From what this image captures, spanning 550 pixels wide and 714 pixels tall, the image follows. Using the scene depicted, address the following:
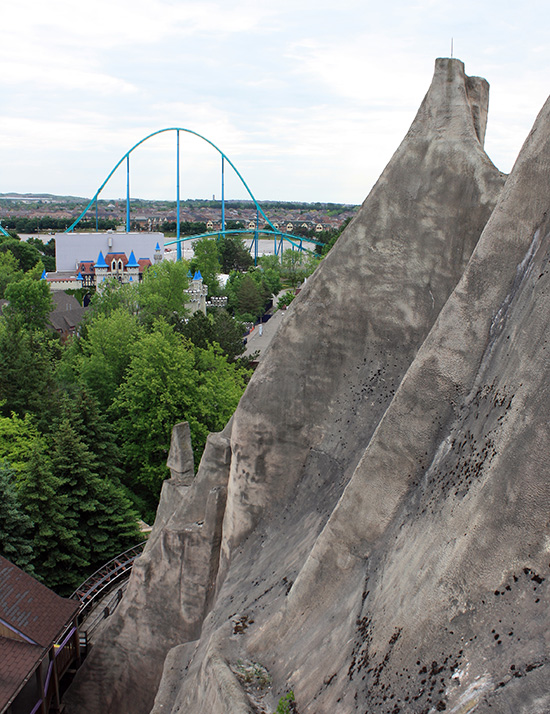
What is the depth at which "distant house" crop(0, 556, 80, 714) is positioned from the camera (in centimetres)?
1416

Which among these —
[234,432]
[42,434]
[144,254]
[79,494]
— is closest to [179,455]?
[234,432]

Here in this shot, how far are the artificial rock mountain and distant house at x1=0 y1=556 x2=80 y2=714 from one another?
1.18 metres

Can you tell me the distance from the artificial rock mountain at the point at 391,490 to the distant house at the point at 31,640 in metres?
1.18

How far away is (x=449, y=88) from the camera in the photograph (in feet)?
35.4

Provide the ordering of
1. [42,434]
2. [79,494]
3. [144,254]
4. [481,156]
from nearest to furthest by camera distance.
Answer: [481,156] < [79,494] < [42,434] < [144,254]

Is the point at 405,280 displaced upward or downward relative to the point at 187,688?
upward

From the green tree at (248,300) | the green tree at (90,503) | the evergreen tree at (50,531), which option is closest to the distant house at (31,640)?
the evergreen tree at (50,531)

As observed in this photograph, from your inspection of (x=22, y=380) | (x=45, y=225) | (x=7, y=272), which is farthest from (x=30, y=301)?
(x=45, y=225)

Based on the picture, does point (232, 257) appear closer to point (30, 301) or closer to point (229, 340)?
point (30, 301)

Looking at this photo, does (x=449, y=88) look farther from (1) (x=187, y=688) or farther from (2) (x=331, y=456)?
(1) (x=187, y=688)

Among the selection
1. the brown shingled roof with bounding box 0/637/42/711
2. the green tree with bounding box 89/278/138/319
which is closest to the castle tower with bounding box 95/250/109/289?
the green tree with bounding box 89/278/138/319

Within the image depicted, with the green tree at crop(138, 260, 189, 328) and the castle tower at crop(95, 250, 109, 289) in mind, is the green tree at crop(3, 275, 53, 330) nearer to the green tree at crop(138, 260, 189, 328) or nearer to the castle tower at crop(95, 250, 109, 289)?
the green tree at crop(138, 260, 189, 328)

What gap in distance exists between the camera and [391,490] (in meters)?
8.16

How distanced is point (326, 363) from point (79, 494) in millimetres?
15108
